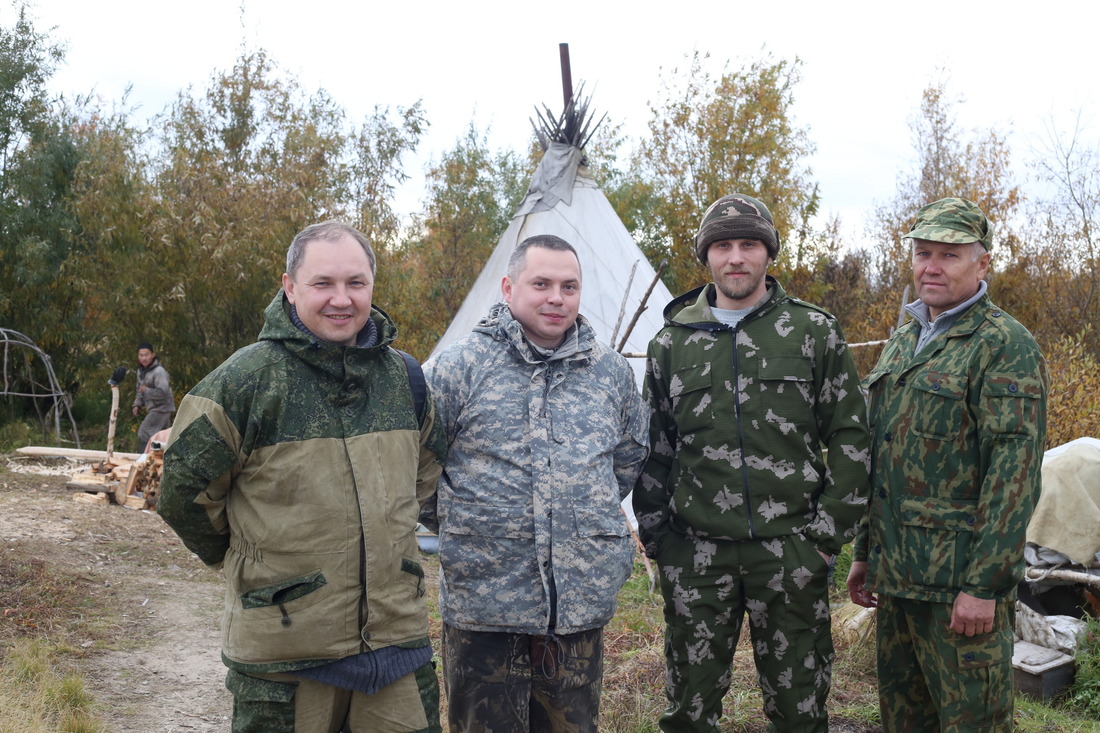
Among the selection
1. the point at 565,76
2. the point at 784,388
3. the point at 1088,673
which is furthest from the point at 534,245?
the point at 565,76

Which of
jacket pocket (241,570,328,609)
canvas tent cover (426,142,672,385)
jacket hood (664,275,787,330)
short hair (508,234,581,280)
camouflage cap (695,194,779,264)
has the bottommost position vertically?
jacket pocket (241,570,328,609)

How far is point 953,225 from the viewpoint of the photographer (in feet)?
8.57

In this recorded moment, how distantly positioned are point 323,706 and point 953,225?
2171mm

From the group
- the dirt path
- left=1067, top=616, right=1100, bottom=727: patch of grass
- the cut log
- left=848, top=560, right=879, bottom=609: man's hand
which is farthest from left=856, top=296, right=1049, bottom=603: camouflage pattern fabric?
the cut log

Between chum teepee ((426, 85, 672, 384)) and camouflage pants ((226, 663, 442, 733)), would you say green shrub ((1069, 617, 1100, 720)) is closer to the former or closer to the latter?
camouflage pants ((226, 663, 442, 733))

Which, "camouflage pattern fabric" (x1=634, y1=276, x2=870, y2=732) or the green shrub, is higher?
"camouflage pattern fabric" (x1=634, y1=276, x2=870, y2=732)

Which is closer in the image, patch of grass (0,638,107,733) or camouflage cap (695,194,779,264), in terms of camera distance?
camouflage cap (695,194,779,264)

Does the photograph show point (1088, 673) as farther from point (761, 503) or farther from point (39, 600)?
point (39, 600)

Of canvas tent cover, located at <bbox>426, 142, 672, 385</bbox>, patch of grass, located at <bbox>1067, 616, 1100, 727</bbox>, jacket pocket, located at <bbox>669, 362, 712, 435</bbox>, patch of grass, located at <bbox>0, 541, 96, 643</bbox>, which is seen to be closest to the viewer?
jacket pocket, located at <bbox>669, 362, 712, 435</bbox>

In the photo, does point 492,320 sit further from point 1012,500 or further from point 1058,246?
point 1058,246

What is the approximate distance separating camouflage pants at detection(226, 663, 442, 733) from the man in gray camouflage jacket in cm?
25

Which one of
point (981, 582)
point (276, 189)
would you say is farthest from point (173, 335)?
point (981, 582)

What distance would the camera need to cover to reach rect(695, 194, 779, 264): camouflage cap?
100.0 inches

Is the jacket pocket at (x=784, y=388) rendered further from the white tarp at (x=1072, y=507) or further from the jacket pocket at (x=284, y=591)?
the white tarp at (x=1072, y=507)
